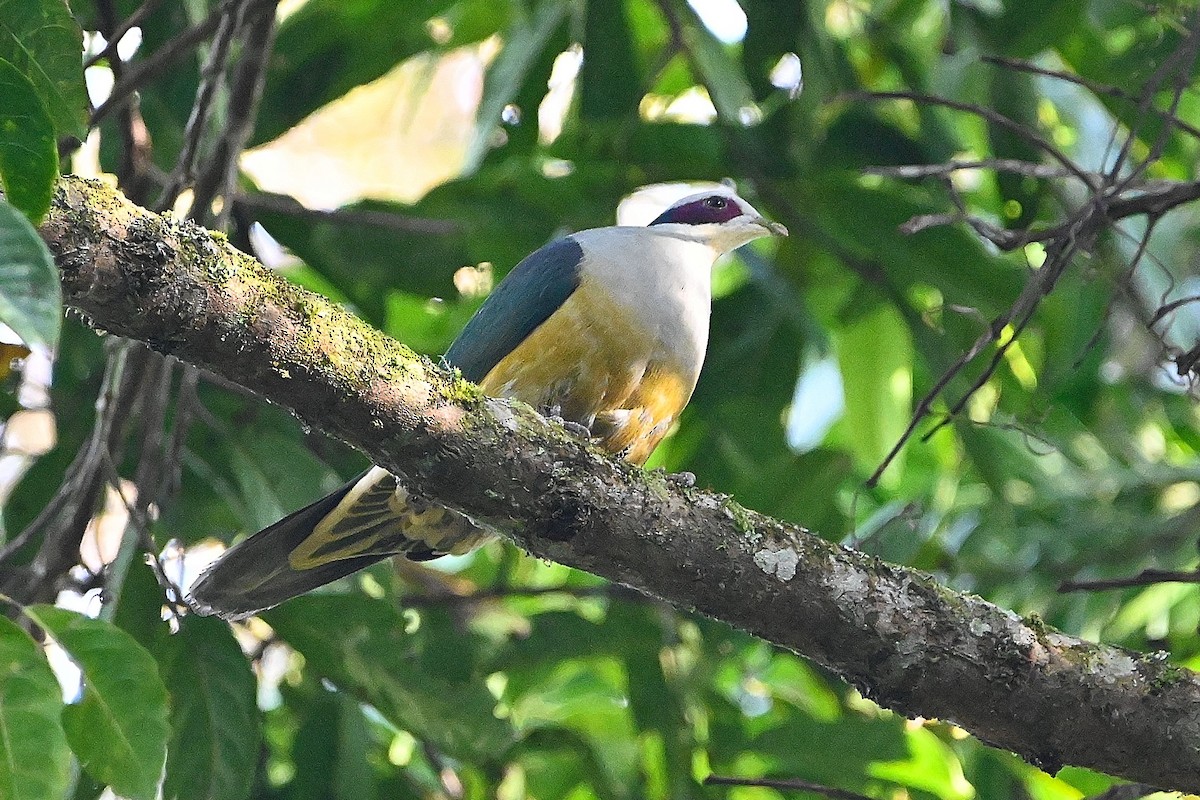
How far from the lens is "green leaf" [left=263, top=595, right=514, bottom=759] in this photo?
350 cm

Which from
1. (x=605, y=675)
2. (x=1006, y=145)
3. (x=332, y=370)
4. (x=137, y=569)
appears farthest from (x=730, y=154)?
(x=332, y=370)

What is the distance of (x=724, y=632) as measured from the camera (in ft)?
14.4

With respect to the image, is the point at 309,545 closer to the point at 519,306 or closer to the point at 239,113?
the point at 519,306

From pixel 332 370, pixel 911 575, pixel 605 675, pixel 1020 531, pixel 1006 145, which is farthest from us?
pixel 605 675

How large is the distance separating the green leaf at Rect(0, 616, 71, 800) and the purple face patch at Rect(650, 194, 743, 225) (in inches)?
113

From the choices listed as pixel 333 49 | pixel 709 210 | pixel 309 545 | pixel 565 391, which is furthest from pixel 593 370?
pixel 333 49

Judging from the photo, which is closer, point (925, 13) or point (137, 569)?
point (137, 569)

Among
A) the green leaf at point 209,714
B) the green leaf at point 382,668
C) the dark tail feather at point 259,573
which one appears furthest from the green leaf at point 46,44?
the green leaf at point 382,668

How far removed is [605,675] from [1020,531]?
5.57 feet

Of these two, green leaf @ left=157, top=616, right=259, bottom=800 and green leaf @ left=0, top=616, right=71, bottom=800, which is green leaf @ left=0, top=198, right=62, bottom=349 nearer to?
green leaf @ left=0, top=616, right=71, bottom=800

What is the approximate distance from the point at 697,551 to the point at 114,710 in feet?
3.44

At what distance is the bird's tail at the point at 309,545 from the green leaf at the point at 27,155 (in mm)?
1573

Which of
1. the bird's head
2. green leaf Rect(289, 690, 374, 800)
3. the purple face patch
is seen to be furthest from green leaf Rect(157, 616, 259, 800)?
the purple face patch

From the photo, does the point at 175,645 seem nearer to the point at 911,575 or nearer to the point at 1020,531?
the point at 911,575
